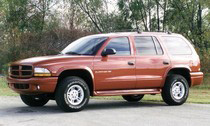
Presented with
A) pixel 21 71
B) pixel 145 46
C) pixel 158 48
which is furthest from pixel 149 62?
pixel 21 71

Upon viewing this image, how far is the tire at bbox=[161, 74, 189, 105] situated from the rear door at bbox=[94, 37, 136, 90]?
40.9 inches

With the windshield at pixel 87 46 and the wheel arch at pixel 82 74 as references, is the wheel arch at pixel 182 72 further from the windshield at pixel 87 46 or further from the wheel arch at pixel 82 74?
the wheel arch at pixel 82 74

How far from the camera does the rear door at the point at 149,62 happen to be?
11.5m

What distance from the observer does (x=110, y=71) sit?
10.9 m

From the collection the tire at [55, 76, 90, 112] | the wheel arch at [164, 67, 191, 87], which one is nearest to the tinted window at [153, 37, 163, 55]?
the wheel arch at [164, 67, 191, 87]

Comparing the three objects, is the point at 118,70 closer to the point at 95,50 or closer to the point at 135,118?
the point at 95,50

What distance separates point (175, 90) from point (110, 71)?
213 centimetres

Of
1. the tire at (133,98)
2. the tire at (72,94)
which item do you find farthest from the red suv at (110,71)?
the tire at (133,98)

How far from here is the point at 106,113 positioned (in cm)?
1021

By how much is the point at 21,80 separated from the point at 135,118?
8.90 ft

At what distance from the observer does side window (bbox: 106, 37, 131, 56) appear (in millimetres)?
11266

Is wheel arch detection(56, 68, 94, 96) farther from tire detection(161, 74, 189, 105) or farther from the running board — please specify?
tire detection(161, 74, 189, 105)

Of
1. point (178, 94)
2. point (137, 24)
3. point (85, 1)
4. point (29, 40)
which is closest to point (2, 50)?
point (29, 40)

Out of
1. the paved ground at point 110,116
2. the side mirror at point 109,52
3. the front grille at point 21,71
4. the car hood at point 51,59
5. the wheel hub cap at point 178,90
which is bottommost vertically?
the paved ground at point 110,116
